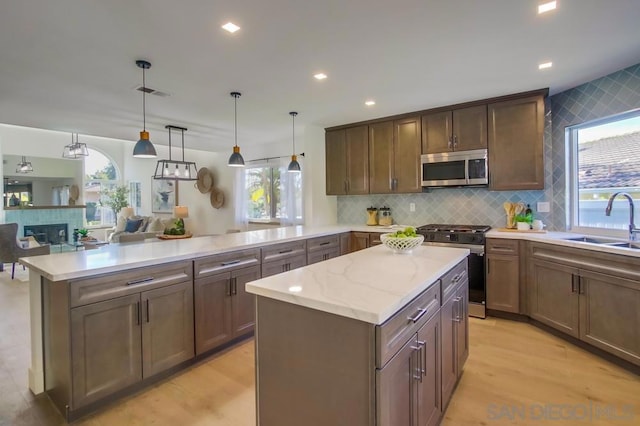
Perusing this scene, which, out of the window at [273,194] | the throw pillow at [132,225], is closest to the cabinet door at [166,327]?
the window at [273,194]

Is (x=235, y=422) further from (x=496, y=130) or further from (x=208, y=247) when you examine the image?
(x=496, y=130)

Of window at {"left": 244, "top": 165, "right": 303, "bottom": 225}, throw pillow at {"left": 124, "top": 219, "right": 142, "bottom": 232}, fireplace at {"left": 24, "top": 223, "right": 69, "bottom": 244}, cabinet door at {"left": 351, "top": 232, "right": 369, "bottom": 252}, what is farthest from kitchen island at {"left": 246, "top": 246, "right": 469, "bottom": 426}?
fireplace at {"left": 24, "top": 223, "right": 69, "bottom": 244}

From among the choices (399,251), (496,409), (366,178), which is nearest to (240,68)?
(399,251)

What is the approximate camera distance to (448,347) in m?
1.82

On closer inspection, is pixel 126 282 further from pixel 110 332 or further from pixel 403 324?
pixel 403 324

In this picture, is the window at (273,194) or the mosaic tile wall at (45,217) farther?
the mosaic tile wall at (45,217)

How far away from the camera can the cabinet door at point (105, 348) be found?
1827 mm

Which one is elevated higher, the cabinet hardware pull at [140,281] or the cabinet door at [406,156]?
the cabinet door at [406,156]

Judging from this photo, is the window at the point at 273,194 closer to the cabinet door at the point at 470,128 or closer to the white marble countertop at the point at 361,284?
the cabinet door at the point at 470,128

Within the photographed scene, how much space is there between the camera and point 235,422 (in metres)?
1.85

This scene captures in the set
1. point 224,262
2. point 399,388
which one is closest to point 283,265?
point 224,262

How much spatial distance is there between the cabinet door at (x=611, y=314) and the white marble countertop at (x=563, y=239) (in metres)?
0.20

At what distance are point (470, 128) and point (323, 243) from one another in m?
2.16

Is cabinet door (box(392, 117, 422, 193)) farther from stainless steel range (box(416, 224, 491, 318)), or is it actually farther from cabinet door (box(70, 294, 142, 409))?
cabinet door (box(70, 294, 142, 409))
